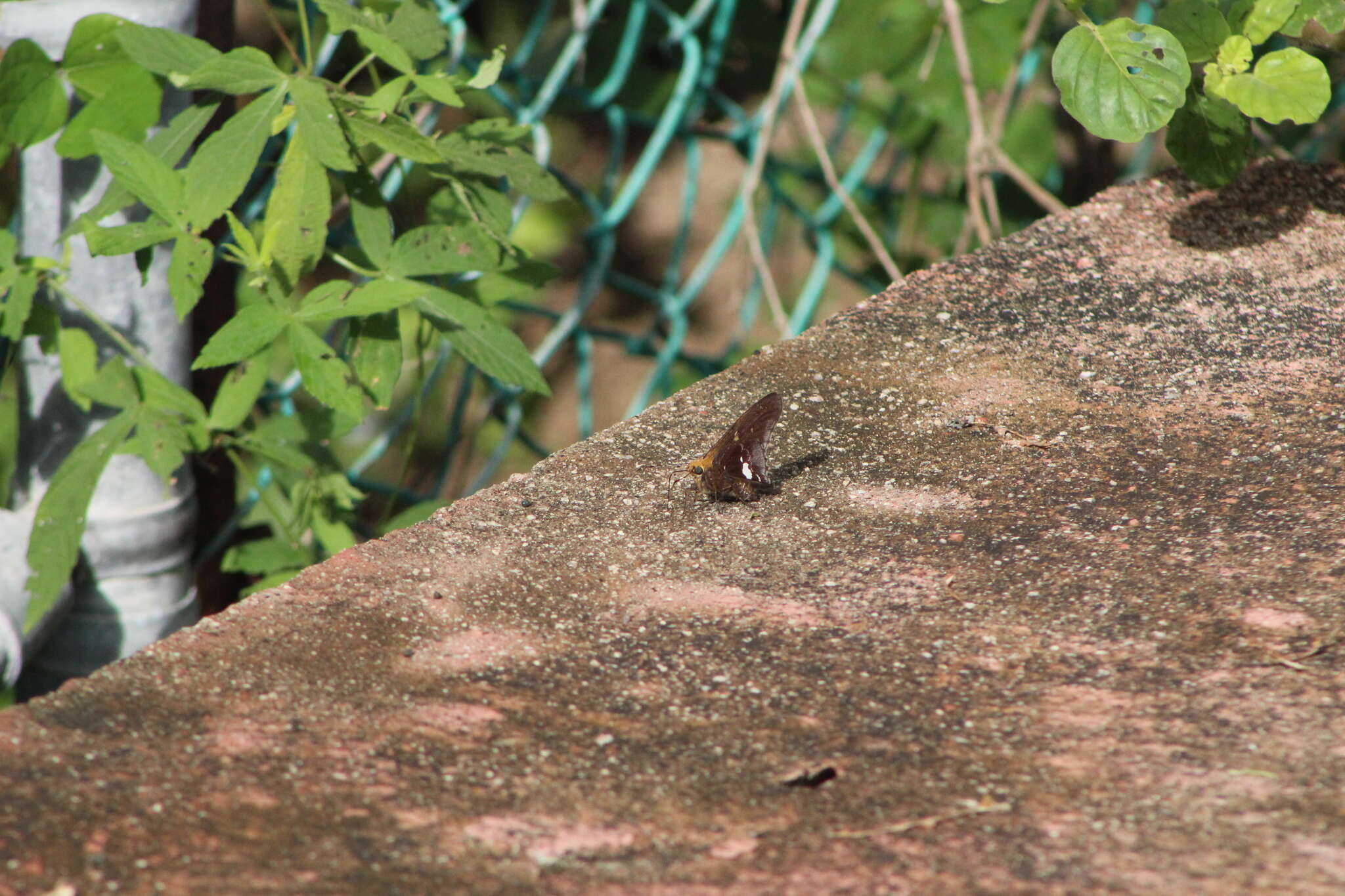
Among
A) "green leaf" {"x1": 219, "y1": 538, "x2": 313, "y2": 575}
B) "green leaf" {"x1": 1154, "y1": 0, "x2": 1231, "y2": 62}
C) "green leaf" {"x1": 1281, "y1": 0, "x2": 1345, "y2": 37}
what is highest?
"green leaf" {"x1": 1281, "y1": 0, "x2": 1345, "y2": 37}

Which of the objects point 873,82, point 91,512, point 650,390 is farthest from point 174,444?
point 873,82

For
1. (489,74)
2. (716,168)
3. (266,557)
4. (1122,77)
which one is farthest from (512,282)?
(716,168)

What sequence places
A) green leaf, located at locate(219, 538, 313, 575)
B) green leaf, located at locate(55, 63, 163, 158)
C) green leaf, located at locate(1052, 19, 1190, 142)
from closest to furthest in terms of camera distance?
green leaf, located at locate(1052, 19, 1190, 142) → green leaf, located at locate(55, 63, 163, 158) → green leaf, located at locate(219, 538, 313, 575)

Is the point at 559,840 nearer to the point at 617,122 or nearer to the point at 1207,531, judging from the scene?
the point at 1207,531

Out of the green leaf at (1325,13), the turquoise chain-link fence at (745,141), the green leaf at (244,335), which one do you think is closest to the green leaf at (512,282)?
the green leaf at (244,335)

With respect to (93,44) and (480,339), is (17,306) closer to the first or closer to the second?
(93,44)

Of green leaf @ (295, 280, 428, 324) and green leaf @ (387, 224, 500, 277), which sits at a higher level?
green leaf @ (387, 224, 500, 277)

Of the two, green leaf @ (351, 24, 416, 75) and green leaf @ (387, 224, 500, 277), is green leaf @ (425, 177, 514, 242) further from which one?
green leaf @ (351, 24, 416, 75)

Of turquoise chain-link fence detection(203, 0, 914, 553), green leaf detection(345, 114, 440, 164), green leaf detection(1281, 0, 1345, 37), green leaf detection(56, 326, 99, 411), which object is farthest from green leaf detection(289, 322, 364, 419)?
green leaf detection(1281, 0, 1345, 37)
